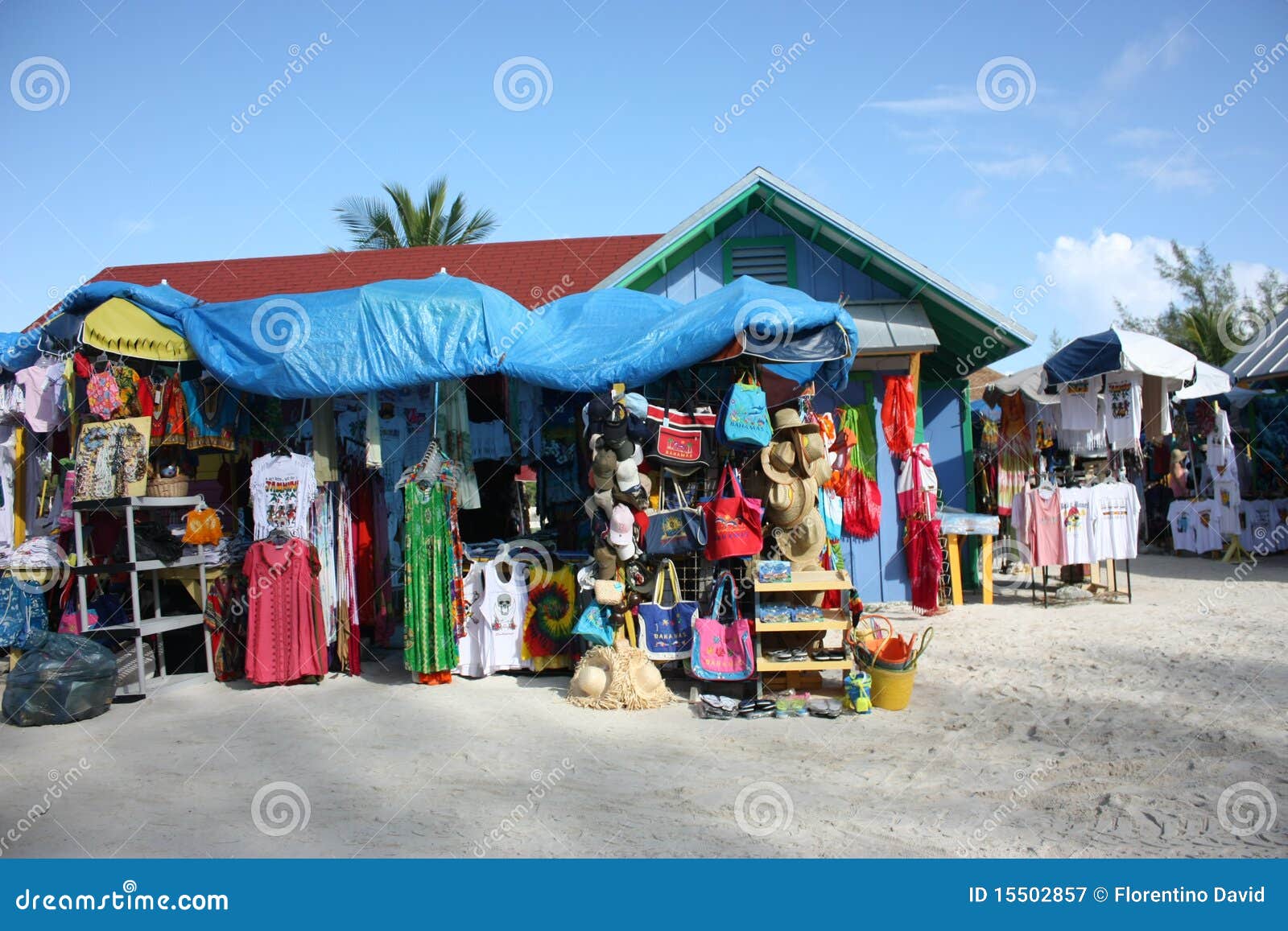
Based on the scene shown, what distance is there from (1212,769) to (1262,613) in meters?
5.73

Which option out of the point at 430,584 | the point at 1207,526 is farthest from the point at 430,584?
the point at 1207,526

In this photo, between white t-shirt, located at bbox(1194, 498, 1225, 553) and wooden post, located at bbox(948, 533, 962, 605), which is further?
white t-shirt, located at bbox(1194, 498, 1225, 553)

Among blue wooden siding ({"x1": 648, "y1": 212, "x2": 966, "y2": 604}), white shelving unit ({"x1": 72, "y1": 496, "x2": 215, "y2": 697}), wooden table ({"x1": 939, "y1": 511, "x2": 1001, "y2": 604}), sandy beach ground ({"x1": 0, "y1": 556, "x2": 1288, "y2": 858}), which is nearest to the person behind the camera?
sandy beach ground ({"x1": 0, "y1": 556, "x2": 1288, "y2": 858})

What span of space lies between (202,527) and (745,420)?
5.17m

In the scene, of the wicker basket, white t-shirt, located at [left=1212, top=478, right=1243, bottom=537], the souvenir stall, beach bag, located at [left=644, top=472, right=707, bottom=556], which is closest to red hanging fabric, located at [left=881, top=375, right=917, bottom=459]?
the souvenir stall

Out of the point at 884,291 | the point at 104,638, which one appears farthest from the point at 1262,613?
the point at 104,638

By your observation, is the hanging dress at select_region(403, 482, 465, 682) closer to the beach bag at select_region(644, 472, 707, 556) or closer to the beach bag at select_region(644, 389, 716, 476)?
the beach bag at select_region(644, 472, 707, 556)

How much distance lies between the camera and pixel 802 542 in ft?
25.2

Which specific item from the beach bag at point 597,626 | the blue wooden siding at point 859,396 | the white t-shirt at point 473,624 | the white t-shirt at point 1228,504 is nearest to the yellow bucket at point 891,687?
the beach bag at point 597,626

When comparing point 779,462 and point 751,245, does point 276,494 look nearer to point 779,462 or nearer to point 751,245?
point 779,462

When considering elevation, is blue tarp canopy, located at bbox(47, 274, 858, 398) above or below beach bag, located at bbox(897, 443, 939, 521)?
above

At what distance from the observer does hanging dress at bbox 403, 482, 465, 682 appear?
8.09 meters

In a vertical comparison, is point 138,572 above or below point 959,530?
above

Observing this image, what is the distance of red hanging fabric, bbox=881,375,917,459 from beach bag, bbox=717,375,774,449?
4.21m
